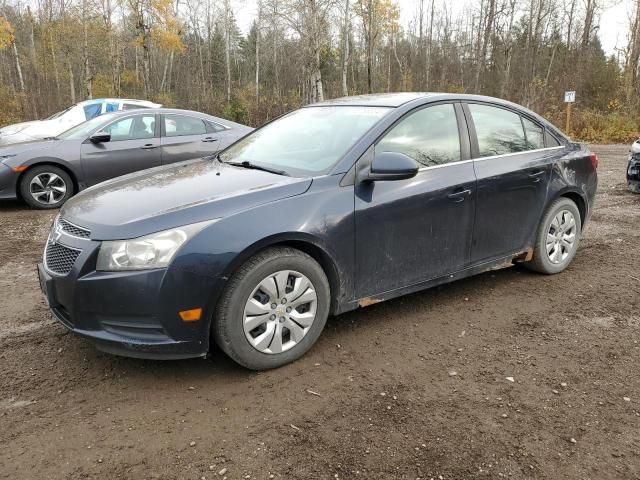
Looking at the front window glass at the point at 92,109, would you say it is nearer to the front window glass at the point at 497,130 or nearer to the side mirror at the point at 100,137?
the side mirror at the point at 100,137

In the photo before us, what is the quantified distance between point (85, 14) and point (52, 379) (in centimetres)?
3350

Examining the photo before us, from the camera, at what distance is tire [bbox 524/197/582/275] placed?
4605 mm

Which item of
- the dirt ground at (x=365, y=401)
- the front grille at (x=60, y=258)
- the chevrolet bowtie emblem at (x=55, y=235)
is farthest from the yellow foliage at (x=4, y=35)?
the front grille at (x=60, y=258)

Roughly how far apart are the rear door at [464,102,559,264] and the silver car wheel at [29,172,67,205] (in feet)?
20.8

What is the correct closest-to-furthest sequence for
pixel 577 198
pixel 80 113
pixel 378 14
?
pixel 577 198 < pixel 80 113 < pixel 378 14

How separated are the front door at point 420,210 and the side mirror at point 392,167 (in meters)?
0.12

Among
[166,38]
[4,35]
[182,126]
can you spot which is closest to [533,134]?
[182,126]

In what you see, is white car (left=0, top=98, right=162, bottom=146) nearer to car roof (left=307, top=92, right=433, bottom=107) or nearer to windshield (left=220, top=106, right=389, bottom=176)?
windshield (left=220, top=106, right=389, bottom=176)

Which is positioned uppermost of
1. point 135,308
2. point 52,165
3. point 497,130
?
point 497,130

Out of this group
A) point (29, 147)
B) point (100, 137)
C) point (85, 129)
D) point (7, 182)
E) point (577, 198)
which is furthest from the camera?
point (85, 129)

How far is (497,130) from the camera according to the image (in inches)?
171

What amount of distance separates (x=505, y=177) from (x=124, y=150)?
608 cm

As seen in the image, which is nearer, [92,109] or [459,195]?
[459,195]

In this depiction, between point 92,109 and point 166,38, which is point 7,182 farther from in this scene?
point 166,38
